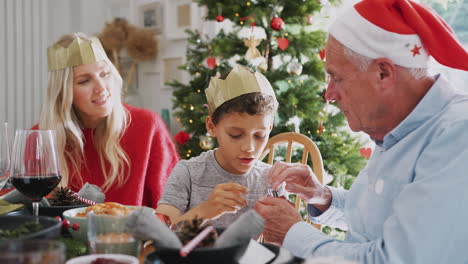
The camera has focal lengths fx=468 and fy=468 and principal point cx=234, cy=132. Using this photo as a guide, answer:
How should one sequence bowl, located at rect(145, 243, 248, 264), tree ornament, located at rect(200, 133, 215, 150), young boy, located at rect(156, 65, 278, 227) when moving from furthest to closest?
tree ornament, located at rect(200, 133, 215, 150) → young boy, located at rect(156, 65, 278, 227) → bowl, located at rect(145, 243, 248, 264)

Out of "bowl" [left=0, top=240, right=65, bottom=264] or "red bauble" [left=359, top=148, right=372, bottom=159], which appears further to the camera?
"red bauble" [left=359, top=148, right=372, bottom=159]

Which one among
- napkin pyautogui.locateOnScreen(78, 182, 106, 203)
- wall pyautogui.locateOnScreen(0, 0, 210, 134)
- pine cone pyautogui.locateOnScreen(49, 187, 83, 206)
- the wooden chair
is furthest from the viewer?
wall pyautogui.locateOnScreen(0, 0, 210, 134)

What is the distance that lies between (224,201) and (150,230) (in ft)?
2.11

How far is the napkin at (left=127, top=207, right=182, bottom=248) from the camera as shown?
739 mm

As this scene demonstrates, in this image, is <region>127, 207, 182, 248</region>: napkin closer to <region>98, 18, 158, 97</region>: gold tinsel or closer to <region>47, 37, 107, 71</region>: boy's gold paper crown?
<region>47, 37, 107, 71</region>: boy's gold paper crown

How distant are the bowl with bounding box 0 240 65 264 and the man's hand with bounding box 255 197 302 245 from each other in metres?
0.70

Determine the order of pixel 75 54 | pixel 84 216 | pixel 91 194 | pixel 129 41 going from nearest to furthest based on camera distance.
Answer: pixel 84 216 → pixel 91 194 → pixel 75 54 → pixel 129 41

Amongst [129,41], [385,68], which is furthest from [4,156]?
[129,41]

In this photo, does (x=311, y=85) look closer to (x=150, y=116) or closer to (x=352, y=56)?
(x=150, y=116)

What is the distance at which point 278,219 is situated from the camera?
1202mm

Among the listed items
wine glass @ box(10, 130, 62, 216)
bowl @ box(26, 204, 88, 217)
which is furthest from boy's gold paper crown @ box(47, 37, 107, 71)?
wine glass @ box(10, 130, 62, 216)

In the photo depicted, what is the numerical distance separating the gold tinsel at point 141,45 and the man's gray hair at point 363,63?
3.54m

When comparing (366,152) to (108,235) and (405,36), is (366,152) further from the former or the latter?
(108,235)

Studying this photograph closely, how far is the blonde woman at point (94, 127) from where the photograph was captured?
2.28 m
